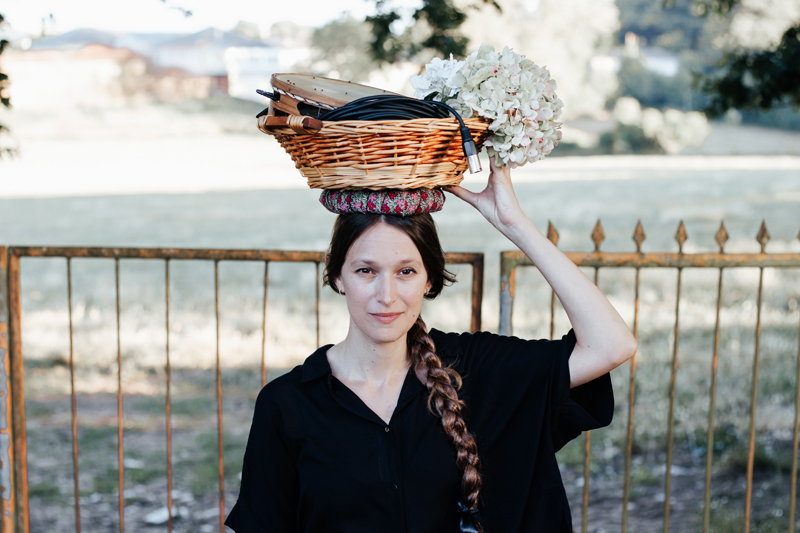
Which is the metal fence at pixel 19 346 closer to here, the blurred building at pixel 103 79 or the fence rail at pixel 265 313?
the fence rail at pixel 265 313

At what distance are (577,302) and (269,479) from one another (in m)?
0.92

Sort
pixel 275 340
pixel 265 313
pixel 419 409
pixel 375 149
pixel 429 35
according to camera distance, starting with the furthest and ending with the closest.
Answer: pixel 275 340, pixel 429 35, pixel 265 313, pixel 419 409, pixel 375 149

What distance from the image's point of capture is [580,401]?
80.4 inches

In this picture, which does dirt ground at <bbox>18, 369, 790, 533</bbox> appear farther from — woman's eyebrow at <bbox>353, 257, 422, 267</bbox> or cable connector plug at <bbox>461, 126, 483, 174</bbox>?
cable connector plug at <bbox>461, 126, 483, 174</bbox>

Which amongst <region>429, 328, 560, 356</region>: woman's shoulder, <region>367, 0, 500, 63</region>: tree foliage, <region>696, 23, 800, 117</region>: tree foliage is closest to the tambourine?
<region>429, 328, 560, 356</region>: woman's shoulder

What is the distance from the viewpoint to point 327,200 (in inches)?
78.3

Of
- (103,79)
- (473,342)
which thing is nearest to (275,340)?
(473,342)

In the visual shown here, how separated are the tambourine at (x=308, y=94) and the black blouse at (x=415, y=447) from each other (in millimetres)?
672

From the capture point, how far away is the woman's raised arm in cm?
192

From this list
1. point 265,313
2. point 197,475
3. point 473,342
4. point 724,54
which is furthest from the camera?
point 724,54

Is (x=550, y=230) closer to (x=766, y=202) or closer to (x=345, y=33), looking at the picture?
(x=345, y=33)

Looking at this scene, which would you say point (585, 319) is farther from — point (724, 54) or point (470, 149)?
point (724, 54)

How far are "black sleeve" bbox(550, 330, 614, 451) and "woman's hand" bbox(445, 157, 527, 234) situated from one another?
337mm

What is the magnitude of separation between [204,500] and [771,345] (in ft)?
19.8
